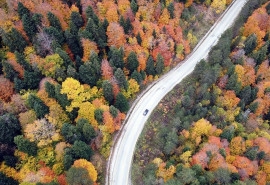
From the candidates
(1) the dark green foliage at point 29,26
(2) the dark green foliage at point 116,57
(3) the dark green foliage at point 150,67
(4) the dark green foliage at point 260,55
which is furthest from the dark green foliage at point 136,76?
(4) the dark green foliage at point 260,55

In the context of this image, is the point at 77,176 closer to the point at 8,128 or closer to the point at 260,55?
the point at 8,128

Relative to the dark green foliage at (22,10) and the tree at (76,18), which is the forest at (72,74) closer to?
the dark green foliage at (22,10)

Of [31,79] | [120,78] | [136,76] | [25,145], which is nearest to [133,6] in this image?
[136,76]

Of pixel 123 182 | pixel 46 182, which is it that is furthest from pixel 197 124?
pixel 46 182

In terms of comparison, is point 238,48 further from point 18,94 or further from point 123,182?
point 18,94

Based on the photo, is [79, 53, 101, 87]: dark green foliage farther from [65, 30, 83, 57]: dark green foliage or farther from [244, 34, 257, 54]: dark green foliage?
[244, 34, 257, 54]: dark green foliage

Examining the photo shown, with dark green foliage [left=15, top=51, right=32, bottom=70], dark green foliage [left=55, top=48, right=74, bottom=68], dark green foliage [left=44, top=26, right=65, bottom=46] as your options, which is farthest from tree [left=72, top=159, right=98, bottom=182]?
dark green foliage [left=44, top=26, right=65, bottom=46]
